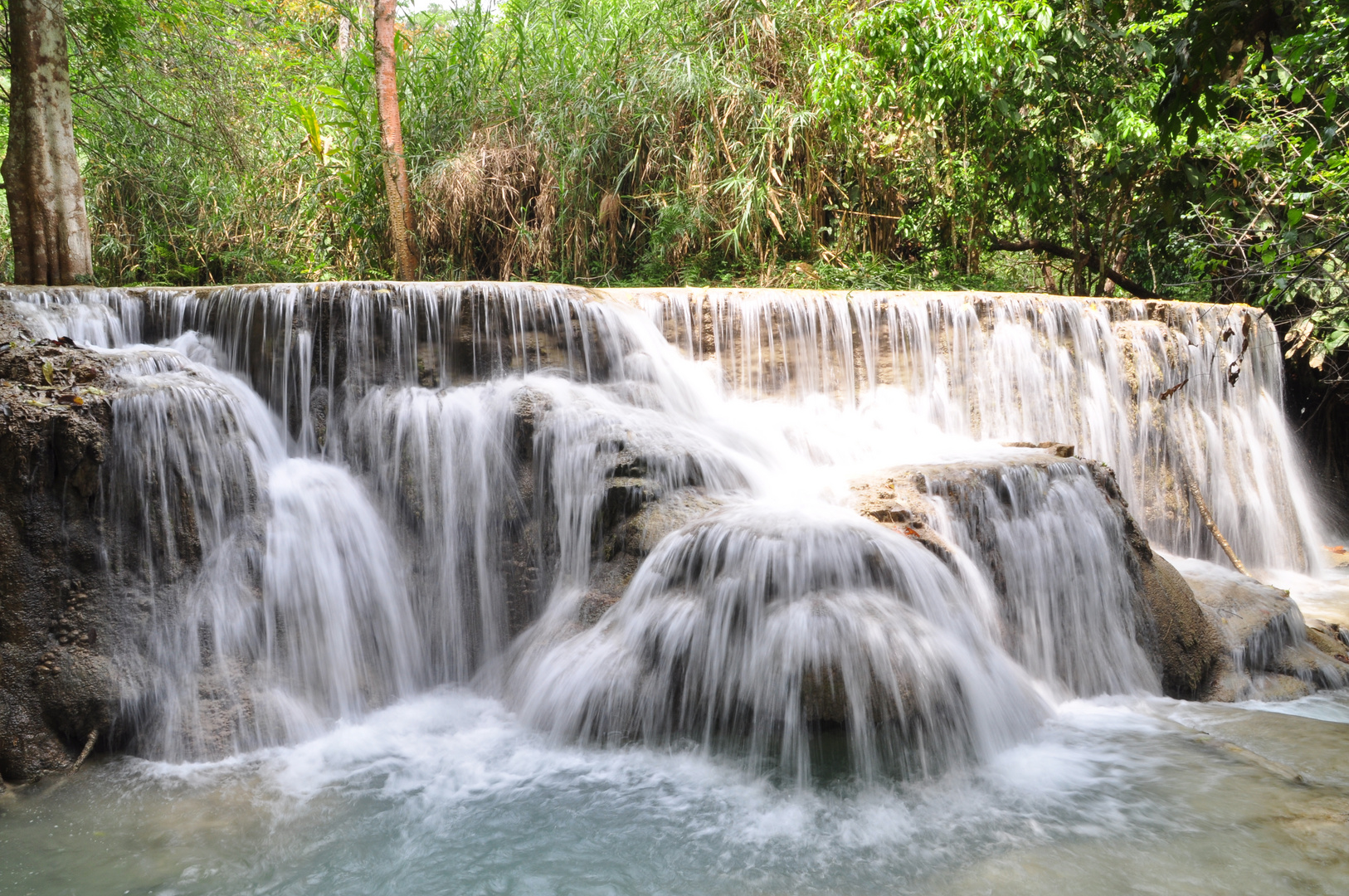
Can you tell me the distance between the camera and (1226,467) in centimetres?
741

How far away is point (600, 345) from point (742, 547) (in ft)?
7.98

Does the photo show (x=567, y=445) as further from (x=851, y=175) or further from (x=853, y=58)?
(x=851, y=175)

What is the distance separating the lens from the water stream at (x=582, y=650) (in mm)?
2969

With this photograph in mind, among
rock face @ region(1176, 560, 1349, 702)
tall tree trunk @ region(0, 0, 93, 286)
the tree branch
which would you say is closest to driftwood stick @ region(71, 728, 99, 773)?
tall tree trunk @ region(0, 0, 93, 286)

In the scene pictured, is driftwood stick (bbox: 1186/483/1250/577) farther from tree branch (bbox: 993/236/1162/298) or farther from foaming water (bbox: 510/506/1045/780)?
tree branch (bbox: 993/236/1162/298)

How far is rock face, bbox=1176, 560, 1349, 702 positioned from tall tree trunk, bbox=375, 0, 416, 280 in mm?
7597

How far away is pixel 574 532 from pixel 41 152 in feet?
17.0

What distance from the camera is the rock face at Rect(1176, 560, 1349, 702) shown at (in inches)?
176

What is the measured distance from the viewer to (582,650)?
4152 millimetres

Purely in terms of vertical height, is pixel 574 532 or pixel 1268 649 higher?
pixel 574 532

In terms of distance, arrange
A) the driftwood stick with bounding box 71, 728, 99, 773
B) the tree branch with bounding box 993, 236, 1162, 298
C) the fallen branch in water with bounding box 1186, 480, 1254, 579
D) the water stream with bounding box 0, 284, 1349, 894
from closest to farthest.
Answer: the water stream with bounding box 0, 284, 1349, 894 → the driftwood stick with bounding box 71, 728, 99, 773 → the fallen branch in water with bounding box 1186, 480, 1254, 579 → the tree branch with bounding box 993, 236, 1162, 298

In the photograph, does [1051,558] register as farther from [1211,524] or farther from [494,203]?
[494,203]

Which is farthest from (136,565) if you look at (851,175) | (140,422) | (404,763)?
(851,175)

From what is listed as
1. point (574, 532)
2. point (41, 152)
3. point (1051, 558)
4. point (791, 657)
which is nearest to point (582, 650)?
point (574, 532)
